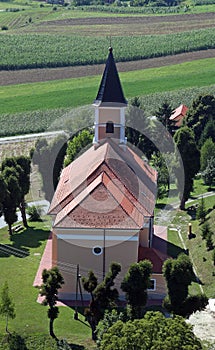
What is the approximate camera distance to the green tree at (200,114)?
6619 centimetres

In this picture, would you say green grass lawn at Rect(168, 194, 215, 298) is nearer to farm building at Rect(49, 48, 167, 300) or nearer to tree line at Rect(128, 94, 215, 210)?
tree line at Rect(128, 94, 215, 210)

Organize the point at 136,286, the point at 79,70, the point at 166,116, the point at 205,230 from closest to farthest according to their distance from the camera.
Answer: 1. the point at 136,286
2. the point at 205,230
3. the point at 166,116
4. the point at 79,70

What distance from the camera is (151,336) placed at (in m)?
28.5

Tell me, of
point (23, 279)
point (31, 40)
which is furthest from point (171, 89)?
point (23, 279)

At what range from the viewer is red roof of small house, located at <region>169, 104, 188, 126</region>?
73.5m

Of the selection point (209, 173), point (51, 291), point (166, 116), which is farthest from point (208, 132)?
point (51, 291)

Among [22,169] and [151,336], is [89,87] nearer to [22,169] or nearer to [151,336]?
[22,169]

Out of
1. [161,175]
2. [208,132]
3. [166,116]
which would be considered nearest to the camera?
[161,175]

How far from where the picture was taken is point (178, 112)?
246 feet

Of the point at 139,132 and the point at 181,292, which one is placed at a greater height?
the point at 139,132

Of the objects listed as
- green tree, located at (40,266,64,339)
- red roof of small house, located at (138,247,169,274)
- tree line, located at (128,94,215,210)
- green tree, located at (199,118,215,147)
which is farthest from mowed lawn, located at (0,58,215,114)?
green tree, located at (40,266,64,339)

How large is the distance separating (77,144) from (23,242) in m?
11.9

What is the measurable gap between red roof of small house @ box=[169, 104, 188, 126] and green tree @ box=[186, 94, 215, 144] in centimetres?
550

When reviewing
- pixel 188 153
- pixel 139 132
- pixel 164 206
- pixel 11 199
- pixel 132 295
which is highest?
pixel 139 132
